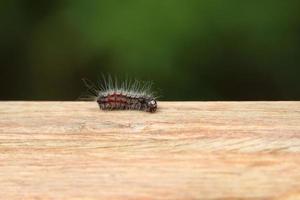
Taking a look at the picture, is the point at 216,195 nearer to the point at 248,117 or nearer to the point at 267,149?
the point at 267,149

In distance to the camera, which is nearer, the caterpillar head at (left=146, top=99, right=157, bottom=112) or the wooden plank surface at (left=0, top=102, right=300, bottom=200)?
the wooden plank surface at (left=0, top=102, right=300, bottom=200)

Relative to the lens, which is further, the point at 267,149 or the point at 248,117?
the point at 248,117

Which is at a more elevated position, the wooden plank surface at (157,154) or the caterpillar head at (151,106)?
the caterpillar head at (151,106)

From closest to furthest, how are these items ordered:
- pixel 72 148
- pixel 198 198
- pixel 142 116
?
pixel 198 198 < pixel 72 148 < pixel 142 116

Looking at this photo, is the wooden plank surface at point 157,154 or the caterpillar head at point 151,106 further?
the caterpillar head at point 151,106

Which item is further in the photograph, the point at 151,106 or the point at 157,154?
the point at 151,106

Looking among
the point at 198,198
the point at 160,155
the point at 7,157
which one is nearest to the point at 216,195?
the point at 198,198

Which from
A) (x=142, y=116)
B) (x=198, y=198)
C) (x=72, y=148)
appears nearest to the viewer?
(x=198, y=198)

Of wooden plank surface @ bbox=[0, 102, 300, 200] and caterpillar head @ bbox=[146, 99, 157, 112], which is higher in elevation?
caterpillar head @ bbox=[146, 99, 157, 112]
